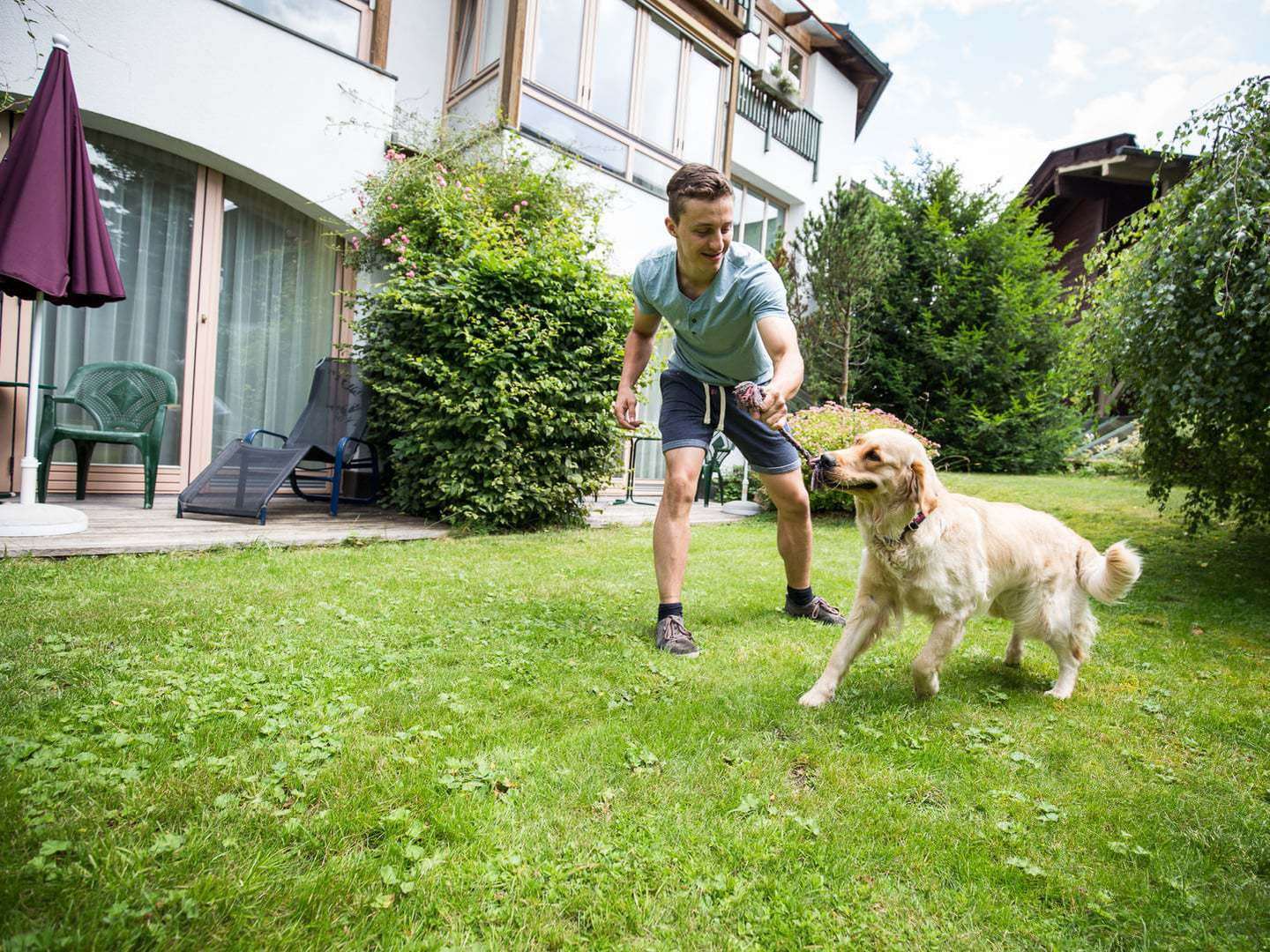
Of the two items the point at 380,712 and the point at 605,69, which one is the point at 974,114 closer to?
the point at 605,69

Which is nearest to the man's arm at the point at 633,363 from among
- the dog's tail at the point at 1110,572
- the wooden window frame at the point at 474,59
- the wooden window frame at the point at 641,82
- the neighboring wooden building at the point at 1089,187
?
the dog's tail at the point at 1110,572

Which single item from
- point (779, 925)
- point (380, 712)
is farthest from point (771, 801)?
point (380, 712)

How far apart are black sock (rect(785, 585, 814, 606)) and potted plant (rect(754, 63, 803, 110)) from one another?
12.8 m

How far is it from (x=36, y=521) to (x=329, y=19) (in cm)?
632

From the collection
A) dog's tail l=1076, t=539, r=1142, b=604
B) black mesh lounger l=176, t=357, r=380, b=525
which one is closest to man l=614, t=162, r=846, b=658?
dog's tail l=1076, t=539, r=1142, b=604

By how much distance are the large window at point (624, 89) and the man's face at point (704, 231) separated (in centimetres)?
657

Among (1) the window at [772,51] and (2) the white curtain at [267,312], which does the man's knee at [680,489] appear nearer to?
(2) the white curtain at [267,312]

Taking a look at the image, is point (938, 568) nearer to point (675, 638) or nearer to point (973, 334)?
point (675, 638)

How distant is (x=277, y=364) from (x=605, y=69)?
599 cm

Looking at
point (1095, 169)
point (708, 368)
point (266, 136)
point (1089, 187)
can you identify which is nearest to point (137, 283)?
point (266, 136)

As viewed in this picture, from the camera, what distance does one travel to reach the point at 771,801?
177 centimetres

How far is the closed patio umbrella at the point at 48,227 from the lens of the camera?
415 cm

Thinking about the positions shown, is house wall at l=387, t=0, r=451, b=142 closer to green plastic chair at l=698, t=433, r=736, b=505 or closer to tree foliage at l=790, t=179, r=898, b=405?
green plastic chair at l=698, t=433, r=736, b=505

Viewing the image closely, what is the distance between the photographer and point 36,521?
4168mm
